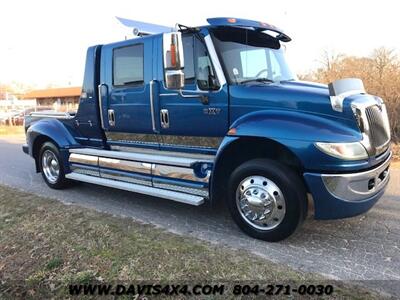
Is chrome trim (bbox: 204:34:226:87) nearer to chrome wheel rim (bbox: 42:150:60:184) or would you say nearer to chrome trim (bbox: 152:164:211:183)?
chrome trim (bbox: 152:164:211:183)

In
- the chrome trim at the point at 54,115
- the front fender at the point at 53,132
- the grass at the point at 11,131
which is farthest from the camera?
the grass at the point at 11,131

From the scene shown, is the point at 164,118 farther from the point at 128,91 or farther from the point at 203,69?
the point at 203,69

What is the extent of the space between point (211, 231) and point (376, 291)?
200 centimetres

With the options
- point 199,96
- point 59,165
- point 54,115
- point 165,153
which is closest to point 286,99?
point 199,96

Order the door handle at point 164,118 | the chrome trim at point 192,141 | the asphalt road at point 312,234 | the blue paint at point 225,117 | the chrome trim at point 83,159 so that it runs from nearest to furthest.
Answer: the asphalt road at point 312,234, the blue paint at point 225,117, the chrome trim at point 192,141, the door handle at point 164,118, the chrome trim at point 83,159

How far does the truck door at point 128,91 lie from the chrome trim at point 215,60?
39.4 inches

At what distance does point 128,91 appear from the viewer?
575cm

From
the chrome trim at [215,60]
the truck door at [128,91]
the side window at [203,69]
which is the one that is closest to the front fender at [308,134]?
the chrome trim at [215,60]

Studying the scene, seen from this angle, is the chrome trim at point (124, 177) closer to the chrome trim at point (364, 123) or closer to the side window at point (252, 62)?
the side window at point (252, 62)

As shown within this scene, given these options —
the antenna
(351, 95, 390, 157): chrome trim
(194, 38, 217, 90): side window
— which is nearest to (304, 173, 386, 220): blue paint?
(351, 95, 390, 157): chrome trim

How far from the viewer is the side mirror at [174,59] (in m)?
4.58

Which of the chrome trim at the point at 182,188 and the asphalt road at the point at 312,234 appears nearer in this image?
the asphalt road at the point at 312,234

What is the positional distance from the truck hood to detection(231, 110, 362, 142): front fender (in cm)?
7

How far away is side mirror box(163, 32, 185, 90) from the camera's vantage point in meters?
4.58
